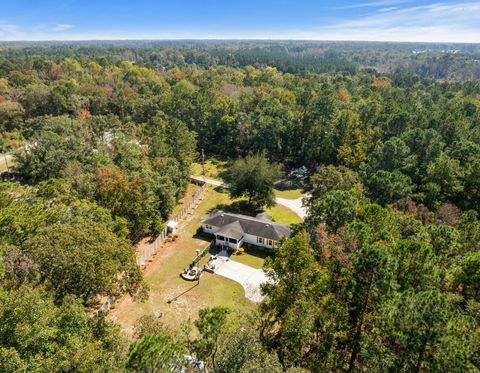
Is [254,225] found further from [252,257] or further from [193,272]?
[193,272]

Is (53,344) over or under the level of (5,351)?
under

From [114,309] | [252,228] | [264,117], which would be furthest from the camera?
[264,117]

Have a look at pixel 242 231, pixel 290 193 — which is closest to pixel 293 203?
pixel 290 193

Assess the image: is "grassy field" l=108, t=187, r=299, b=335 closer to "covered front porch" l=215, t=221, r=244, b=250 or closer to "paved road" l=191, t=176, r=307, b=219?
"covered front porch" l=215, t=221, r=244, b=250

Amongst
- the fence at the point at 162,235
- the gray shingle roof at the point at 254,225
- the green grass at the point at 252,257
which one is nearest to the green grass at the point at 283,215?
the gray shingle roof at the point at 254,225

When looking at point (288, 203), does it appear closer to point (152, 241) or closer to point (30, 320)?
A: point (152, 241)

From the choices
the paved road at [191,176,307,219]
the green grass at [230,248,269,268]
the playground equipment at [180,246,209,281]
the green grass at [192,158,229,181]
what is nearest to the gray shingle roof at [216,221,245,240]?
the green grass at [230,248,269,268]

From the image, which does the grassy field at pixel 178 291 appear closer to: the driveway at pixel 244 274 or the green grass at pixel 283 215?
the driveway at pixel 244 274

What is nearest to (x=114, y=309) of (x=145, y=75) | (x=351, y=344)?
(x=351, y=344)
